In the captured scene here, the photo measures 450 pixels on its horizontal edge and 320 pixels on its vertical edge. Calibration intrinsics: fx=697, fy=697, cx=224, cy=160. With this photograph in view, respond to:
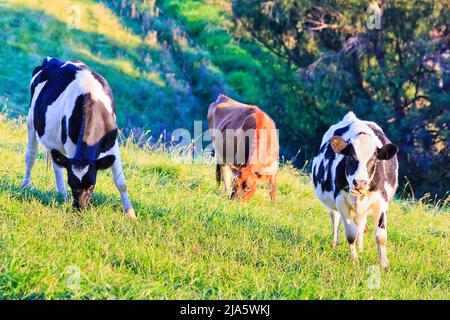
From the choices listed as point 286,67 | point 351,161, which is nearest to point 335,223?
point 351,161

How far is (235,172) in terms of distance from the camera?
34.8ft

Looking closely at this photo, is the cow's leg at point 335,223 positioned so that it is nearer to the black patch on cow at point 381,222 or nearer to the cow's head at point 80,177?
the black patch on cow at point 381,222

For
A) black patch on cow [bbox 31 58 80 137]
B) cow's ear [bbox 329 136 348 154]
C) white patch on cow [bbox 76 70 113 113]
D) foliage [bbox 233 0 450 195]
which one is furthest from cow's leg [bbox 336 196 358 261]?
foliage [bbox 233 0 450 195]

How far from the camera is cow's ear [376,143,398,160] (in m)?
6.95

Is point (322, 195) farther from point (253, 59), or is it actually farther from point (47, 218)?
point (253, 59)

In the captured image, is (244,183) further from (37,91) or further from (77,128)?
(37,91)

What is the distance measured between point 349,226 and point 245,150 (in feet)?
12.1

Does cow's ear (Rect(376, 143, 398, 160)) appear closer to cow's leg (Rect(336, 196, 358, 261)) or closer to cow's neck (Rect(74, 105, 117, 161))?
cow's leg (Rect(336, 196, 358, 261))

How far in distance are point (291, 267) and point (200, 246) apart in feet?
3.10

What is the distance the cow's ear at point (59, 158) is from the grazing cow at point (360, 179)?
2.83m

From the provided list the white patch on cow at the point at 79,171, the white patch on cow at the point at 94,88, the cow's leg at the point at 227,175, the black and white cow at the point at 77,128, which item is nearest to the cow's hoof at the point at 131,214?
the black and white cow at the point at 77,128

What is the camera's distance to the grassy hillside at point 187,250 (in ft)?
17.8

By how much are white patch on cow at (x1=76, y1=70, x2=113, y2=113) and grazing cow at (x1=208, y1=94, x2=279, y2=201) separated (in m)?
2.42

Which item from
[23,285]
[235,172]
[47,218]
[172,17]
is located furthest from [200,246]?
[172,17]
